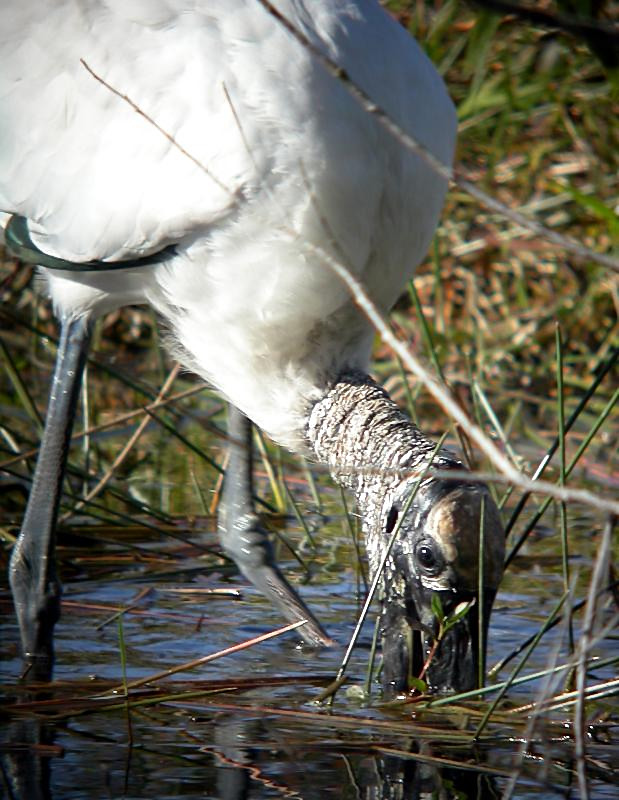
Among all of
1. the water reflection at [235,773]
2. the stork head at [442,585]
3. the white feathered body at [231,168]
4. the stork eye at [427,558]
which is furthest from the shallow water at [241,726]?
the white feathered body at [231,168]

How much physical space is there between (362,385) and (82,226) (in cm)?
81

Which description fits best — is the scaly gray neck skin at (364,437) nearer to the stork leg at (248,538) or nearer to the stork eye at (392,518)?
the stork eye at (392,518)

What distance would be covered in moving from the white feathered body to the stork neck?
0.17 ft

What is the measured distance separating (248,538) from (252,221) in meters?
1.09

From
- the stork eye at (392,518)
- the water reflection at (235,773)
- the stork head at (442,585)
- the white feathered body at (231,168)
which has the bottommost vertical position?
the water reflection at (235,773)

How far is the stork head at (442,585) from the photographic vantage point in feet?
9.93

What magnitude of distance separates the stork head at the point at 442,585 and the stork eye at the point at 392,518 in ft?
0.38

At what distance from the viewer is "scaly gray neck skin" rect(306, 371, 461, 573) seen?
3518 mm

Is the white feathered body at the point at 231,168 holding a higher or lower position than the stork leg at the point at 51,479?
higher

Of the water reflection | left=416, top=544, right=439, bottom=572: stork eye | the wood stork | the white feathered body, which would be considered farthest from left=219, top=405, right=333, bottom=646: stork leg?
the water reflection

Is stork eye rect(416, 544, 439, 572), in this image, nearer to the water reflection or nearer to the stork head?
the stork head

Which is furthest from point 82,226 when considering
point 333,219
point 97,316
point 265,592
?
point 265,592

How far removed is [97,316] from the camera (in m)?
3.87

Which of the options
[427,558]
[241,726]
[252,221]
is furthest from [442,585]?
[252,221]
